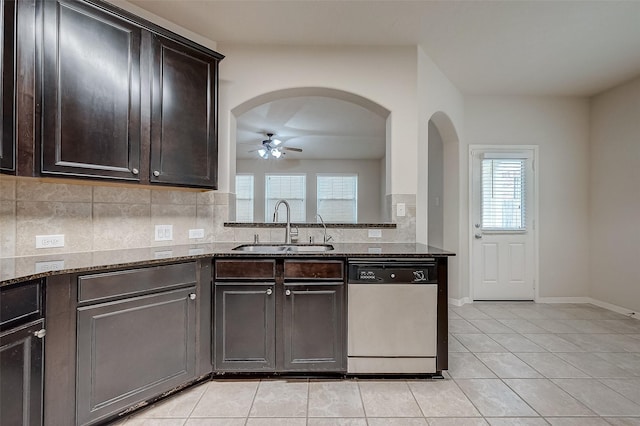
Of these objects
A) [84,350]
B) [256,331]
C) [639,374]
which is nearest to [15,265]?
[84,350]

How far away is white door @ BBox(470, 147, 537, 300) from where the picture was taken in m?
4.05

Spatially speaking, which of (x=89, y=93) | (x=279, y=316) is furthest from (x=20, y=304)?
(x=279, y=316)

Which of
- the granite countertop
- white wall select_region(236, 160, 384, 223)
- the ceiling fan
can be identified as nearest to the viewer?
the granite countertop

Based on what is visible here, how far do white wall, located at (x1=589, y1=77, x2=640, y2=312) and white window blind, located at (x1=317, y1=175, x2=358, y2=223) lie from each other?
16.0ft

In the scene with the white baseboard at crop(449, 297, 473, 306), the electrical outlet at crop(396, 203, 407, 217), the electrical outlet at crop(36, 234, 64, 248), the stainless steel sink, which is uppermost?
the electrical outlet at crop(396, 203, 407, 217)

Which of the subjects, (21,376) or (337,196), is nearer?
(21,376)

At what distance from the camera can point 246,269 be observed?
6.76 ft

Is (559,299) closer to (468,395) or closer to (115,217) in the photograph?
(468,395)

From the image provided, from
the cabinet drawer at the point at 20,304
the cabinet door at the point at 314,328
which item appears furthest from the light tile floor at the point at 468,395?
the cabinet drawer at the point at 20,304

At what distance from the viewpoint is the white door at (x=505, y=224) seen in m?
4.05

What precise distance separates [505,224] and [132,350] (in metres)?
4.34

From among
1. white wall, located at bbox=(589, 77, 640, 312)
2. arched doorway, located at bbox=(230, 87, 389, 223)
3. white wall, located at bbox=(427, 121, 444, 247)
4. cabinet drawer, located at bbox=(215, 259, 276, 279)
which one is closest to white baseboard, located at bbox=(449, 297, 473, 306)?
white wall, located at bbox=(427, 121, 444, 247)

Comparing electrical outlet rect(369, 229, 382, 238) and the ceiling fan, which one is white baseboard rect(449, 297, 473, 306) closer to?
electrical outlet rect(369, 229, 382, 238)

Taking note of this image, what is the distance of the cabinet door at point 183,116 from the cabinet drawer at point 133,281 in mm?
645
